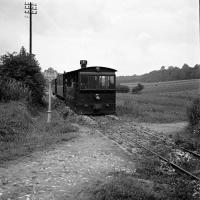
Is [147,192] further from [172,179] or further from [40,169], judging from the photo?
[40,169]

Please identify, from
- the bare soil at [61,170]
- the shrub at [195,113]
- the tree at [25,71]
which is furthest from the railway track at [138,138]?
the tree at [25,71]

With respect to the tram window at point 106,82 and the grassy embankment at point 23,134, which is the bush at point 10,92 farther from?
the tram window at point 106,82

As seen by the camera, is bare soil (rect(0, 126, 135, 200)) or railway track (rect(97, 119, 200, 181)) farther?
railway track (rect(97, 119, 200, 181))

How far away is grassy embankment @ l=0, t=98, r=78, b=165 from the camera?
8.80 meters

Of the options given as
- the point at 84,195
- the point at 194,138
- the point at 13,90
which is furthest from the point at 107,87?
the point at 84,195

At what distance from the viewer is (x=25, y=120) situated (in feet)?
42.6

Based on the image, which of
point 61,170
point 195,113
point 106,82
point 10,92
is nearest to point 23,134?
point 61,170

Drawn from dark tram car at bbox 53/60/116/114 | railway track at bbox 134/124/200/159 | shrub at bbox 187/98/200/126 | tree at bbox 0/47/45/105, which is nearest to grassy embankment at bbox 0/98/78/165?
railway track at bbox 134/124/200/159

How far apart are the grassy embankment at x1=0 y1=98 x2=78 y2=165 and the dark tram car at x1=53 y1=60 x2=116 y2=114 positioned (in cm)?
551

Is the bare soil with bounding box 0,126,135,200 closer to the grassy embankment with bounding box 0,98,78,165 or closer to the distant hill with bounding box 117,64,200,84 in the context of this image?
the grassy embankment with bounding box 0,98,78,165

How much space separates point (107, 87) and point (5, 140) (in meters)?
10.5

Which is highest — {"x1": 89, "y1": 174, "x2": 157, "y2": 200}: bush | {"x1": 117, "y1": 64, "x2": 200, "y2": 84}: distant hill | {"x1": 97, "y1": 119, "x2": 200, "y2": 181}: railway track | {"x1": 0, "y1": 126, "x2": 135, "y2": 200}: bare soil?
{"x1": 117, "y1": 64, "x2": 200, "y2": 84}: distant hill

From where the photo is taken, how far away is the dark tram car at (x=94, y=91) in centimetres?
1884

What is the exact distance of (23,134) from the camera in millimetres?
10922
